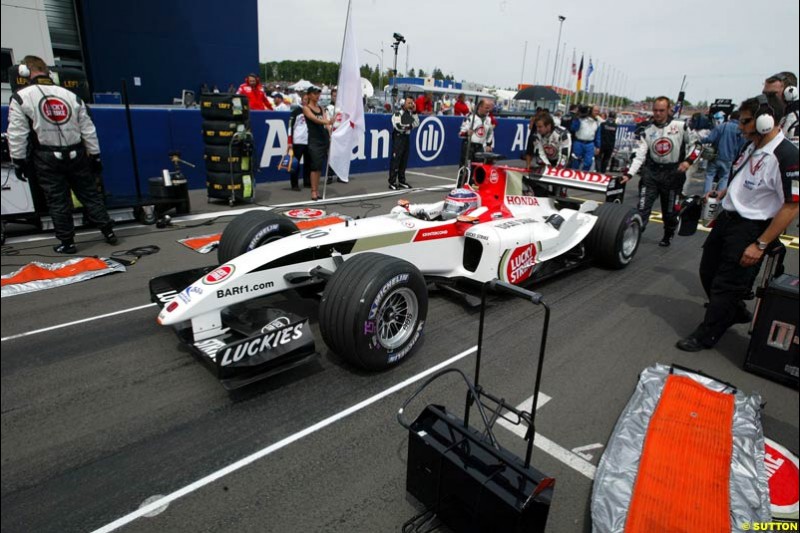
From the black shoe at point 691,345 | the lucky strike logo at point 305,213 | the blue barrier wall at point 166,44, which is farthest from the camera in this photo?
the blue barrier wall at point 166,44

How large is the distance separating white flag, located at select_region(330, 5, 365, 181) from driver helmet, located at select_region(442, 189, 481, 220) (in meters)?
4.29

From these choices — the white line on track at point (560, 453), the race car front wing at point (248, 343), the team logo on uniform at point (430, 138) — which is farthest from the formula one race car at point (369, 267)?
the team logo on uniform at point (430, 138)

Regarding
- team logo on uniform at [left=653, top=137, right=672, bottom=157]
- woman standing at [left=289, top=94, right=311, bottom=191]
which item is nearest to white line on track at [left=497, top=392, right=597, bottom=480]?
team logo on uniform at [left=653, top=137, right=672, bottom=157]

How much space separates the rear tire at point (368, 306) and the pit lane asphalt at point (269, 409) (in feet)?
0.71

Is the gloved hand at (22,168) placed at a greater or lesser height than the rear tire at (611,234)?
greater

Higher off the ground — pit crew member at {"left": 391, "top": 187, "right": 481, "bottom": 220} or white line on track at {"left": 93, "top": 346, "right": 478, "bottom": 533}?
pit crew member at {"left": 391, "top": 187, "right": 481, "bottom": 220}

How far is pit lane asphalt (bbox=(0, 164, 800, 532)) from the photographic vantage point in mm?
2381

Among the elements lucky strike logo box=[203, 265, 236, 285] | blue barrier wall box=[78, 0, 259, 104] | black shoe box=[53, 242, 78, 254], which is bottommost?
black shoe box=[53, 242, 78, 254]

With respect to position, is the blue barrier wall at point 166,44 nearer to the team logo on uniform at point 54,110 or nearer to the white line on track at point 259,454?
the team logo on uniform at point 54,110

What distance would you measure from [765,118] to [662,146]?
3435 millimetres

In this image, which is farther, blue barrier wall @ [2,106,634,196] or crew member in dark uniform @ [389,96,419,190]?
crew member in dark uniform @ [389,96,419,190]

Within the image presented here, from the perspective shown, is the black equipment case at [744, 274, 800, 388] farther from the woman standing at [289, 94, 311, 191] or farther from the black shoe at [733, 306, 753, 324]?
the woman standing at [289, 94, 311, 191]

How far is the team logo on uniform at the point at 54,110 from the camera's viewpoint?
524 cm

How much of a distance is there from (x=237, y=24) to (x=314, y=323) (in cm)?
2171
